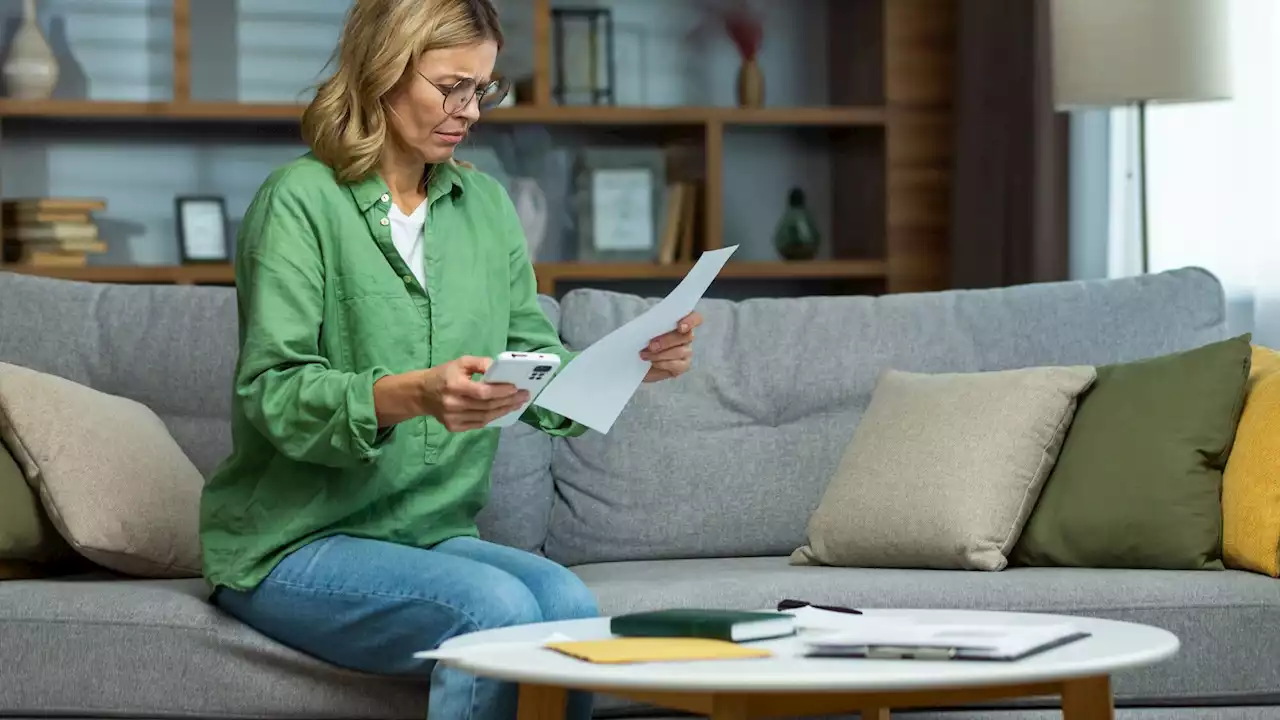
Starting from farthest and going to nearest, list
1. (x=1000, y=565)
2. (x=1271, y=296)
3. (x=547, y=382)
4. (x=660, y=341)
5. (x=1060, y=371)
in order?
1. (x=1271, y=296)
2. (x=1060, y=371)
3. (x=1000, y=565)
4. (x=660, y=341)
5. (x=547, y=382)

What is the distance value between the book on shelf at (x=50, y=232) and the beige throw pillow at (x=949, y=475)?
2.45m

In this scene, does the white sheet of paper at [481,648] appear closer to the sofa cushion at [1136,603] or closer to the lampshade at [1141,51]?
the sofa cushion at [1136,603]

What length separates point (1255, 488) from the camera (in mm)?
2221

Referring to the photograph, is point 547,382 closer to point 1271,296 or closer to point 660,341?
point 660,341

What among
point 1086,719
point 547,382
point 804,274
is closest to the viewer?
point 1086,719

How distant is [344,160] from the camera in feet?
6.51

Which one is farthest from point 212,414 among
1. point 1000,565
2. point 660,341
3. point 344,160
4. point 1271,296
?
point 1271,296

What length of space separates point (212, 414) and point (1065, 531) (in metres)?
1.27

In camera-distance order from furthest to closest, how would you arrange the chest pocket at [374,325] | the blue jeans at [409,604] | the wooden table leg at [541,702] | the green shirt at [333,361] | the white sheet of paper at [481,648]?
the chest pocket at [374,325], the green shirt at [333,361], the blue jeans at [409,604], the wooden table leg at [541,702], the white sheet of paper at [481,648]

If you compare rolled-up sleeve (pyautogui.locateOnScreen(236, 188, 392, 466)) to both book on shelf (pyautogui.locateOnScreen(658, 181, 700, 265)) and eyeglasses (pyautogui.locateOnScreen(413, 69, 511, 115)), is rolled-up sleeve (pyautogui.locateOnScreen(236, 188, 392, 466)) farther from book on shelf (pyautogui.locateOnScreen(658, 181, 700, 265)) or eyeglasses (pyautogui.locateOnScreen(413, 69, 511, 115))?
book on shelf (pyautogui.locateOnScreen(658, 181, 700, 265))

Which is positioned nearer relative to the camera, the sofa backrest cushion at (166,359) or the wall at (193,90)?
the sofa backrest cushion at (166,359)

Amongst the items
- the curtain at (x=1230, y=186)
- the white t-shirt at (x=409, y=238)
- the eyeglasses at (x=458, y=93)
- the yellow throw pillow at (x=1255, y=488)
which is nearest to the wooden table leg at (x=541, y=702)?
the white t-shirt at (x=409, y=238)

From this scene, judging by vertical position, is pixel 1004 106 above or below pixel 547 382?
above

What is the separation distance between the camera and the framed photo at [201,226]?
14.2 ft
